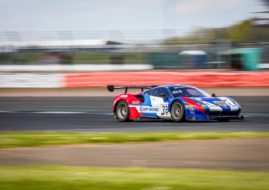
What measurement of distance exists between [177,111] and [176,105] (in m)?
0.15

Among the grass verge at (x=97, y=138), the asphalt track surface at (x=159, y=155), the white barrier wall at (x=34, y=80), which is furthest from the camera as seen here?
the white barrier wall at (x=34, y=80)

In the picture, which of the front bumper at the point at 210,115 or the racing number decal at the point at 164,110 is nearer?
the front bumper at the point at 210,115

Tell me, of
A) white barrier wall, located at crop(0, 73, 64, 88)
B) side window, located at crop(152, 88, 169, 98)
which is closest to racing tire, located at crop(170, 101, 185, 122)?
side window, located at crop(152, 88, 169, 98)

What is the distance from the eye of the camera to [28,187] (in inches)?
245

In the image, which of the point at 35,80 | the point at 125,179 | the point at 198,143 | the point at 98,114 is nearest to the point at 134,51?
the point at 35,80

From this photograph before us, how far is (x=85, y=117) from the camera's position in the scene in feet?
57.9

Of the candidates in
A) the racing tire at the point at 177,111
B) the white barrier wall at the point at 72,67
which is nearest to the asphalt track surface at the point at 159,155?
the racing tire at the point at 177,111

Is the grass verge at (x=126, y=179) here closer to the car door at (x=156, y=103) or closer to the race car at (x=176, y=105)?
the race car at (x=176, y=105)

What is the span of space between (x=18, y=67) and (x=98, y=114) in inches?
610

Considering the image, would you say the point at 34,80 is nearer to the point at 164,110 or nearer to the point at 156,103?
the point at 156,103

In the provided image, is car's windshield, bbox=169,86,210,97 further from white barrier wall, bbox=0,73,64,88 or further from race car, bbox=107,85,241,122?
white barrier wall, bbox=0,73,64,88

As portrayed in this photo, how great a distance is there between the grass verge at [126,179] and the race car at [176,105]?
7674 mm

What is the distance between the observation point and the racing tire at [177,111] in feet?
50.4

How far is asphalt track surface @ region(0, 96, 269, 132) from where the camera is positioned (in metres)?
14.1
